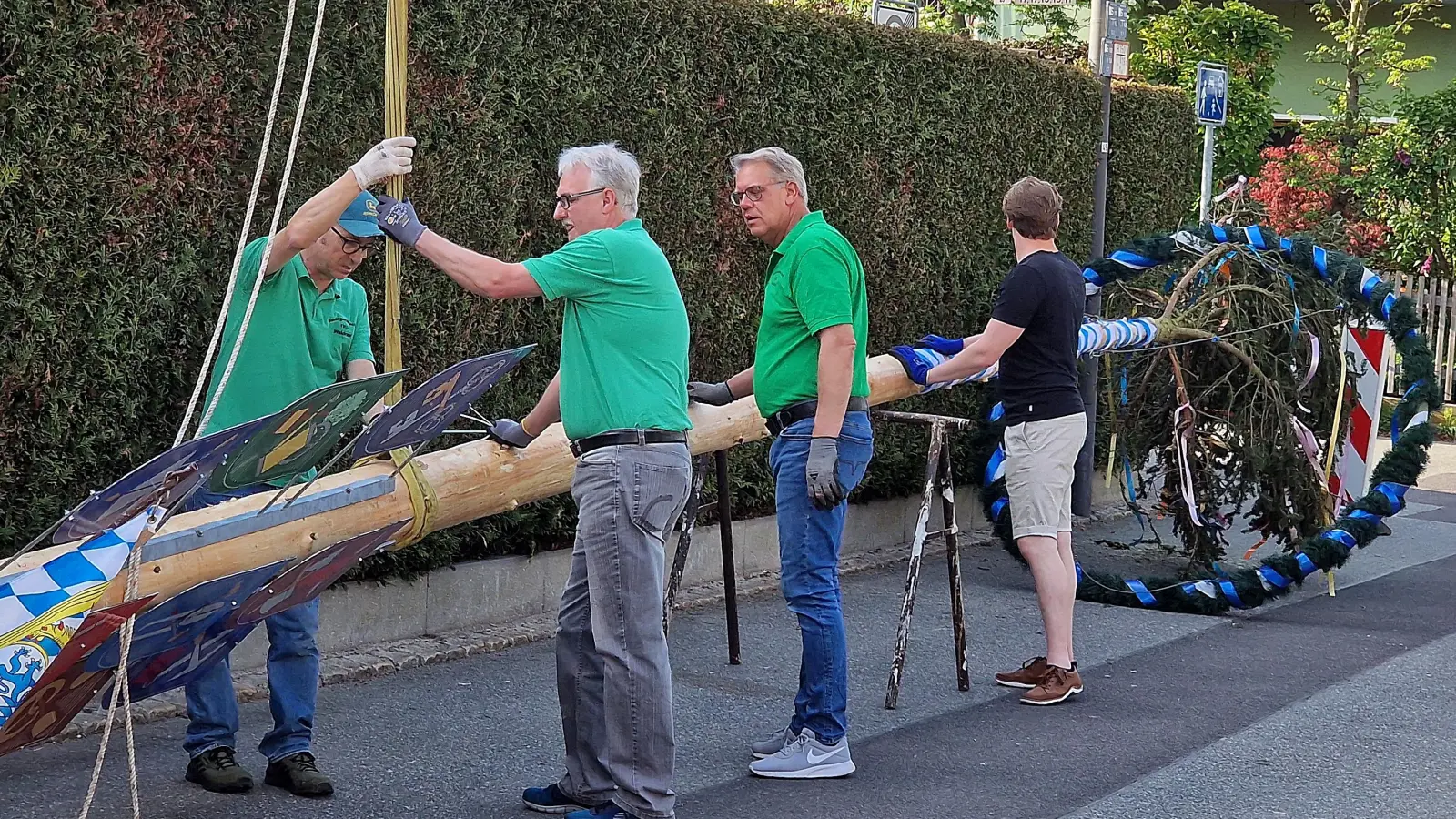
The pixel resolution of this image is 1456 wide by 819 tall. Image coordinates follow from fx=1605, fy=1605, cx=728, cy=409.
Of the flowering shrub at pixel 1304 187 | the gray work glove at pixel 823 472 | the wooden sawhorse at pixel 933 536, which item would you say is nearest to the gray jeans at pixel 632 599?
the gray work glove at pixel 823 472

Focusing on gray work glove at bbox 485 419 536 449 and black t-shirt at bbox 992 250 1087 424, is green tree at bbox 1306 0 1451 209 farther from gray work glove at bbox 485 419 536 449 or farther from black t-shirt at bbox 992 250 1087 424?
gray work glove at bbox 485 419 536 449

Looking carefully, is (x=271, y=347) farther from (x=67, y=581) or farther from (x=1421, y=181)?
(x=1421, y=181)

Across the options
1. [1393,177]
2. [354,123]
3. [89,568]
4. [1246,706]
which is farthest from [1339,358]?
[1393,177]

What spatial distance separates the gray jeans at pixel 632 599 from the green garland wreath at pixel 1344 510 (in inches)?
158

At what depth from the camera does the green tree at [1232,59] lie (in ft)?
61.6

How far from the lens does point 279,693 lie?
15.3 feet

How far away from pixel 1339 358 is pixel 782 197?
16.1 feet

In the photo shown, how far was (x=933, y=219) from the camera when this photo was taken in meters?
9.58

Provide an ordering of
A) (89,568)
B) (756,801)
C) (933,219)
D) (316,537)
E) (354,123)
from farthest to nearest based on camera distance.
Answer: (933,219)
(354,123)
(756,801)
(316,537)
(89,568)

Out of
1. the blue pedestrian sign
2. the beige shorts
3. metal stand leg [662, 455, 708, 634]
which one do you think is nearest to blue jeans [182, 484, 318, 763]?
metal stand leg [662, 455, 708, 634]

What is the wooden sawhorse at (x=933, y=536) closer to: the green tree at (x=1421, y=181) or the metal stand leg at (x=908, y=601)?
the metal stand leg at (x=908, y=601)

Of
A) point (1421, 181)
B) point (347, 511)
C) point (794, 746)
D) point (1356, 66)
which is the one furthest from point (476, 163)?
point (1356, 66)

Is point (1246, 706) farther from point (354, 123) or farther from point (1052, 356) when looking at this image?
point (354, 123)

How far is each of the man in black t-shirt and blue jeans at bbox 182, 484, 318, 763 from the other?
2.73 meters
